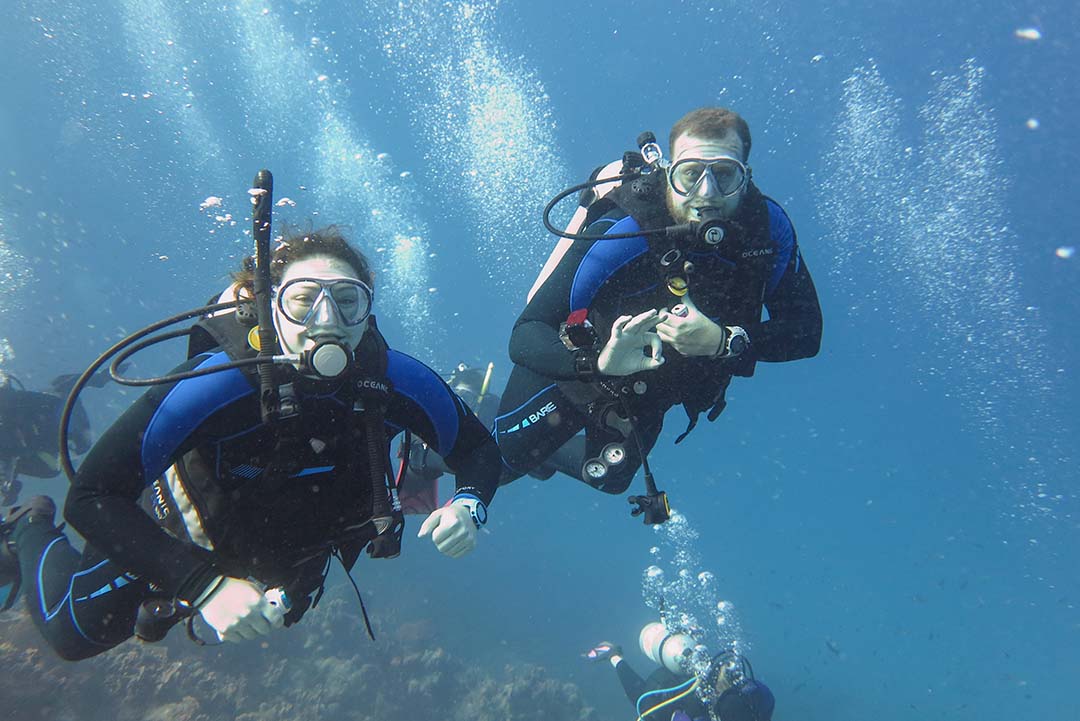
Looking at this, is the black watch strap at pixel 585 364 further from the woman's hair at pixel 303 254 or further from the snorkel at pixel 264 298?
the snorkel at pixel 264 298

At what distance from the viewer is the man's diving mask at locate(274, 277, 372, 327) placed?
2.71 meters

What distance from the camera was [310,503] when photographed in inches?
118

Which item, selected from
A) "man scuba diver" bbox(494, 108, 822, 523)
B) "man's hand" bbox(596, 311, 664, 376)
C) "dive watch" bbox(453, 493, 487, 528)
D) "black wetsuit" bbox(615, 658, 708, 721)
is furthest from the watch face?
"black wetsuit" bbox(615, 658, 708, 721)

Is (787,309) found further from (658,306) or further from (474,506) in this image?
(474,506)

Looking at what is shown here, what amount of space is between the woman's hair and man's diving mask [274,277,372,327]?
0.82 ft

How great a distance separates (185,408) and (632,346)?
2.14 m

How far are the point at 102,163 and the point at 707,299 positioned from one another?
69.3 meters

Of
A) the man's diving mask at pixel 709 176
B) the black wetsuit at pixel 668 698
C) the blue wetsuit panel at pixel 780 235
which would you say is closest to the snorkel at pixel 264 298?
the man's diving mask at pixel 709 176

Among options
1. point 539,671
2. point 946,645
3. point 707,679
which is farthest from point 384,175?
point 946,645

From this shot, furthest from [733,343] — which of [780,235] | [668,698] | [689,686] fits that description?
[668,698]

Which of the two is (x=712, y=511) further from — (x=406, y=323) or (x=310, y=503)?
(x=310, y=503)

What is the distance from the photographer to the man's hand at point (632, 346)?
9.48ft

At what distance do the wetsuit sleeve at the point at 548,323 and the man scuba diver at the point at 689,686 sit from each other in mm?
5327

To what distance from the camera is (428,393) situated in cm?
335
